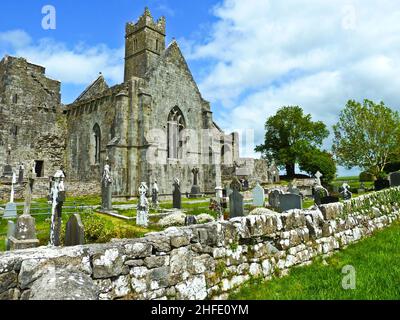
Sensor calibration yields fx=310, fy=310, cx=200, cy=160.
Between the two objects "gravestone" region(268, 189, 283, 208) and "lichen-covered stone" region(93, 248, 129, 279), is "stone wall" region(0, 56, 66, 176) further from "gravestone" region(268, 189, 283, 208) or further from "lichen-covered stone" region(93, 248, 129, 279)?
"lichen-covered stone" region(93, 248, 129, 279)

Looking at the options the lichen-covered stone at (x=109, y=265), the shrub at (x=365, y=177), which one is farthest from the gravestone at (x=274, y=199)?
the shrub at (x=365, y=177)

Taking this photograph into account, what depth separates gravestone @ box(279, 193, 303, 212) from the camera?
29.2ft

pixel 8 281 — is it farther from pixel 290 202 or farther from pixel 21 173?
pixel 21 173

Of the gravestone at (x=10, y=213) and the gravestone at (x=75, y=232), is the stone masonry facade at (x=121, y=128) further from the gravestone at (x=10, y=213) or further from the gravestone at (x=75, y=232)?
the gravestone at (x=75, y=232)

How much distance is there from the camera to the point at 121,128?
2373 cm

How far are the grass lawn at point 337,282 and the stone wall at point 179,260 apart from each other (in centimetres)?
23

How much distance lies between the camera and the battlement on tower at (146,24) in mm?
37562

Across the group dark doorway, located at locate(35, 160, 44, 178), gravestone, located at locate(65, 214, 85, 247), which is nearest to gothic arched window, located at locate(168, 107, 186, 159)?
dark doorway, located at locate(35, 160, 44, 178)

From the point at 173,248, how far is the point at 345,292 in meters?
2.38

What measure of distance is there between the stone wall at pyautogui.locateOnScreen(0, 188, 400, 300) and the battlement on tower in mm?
36844

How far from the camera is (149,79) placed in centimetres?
2534

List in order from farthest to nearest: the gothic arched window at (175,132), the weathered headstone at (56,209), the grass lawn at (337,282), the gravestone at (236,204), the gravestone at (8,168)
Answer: the gothic arched window at (175,132), the gravestone at (8,168), the gravestone at (236,204), the weathered headstone at (56,209), the grass lawn at (337,282)

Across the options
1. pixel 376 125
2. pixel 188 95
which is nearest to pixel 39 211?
pixel 188 95

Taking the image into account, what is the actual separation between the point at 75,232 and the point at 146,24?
3614 centimetres
